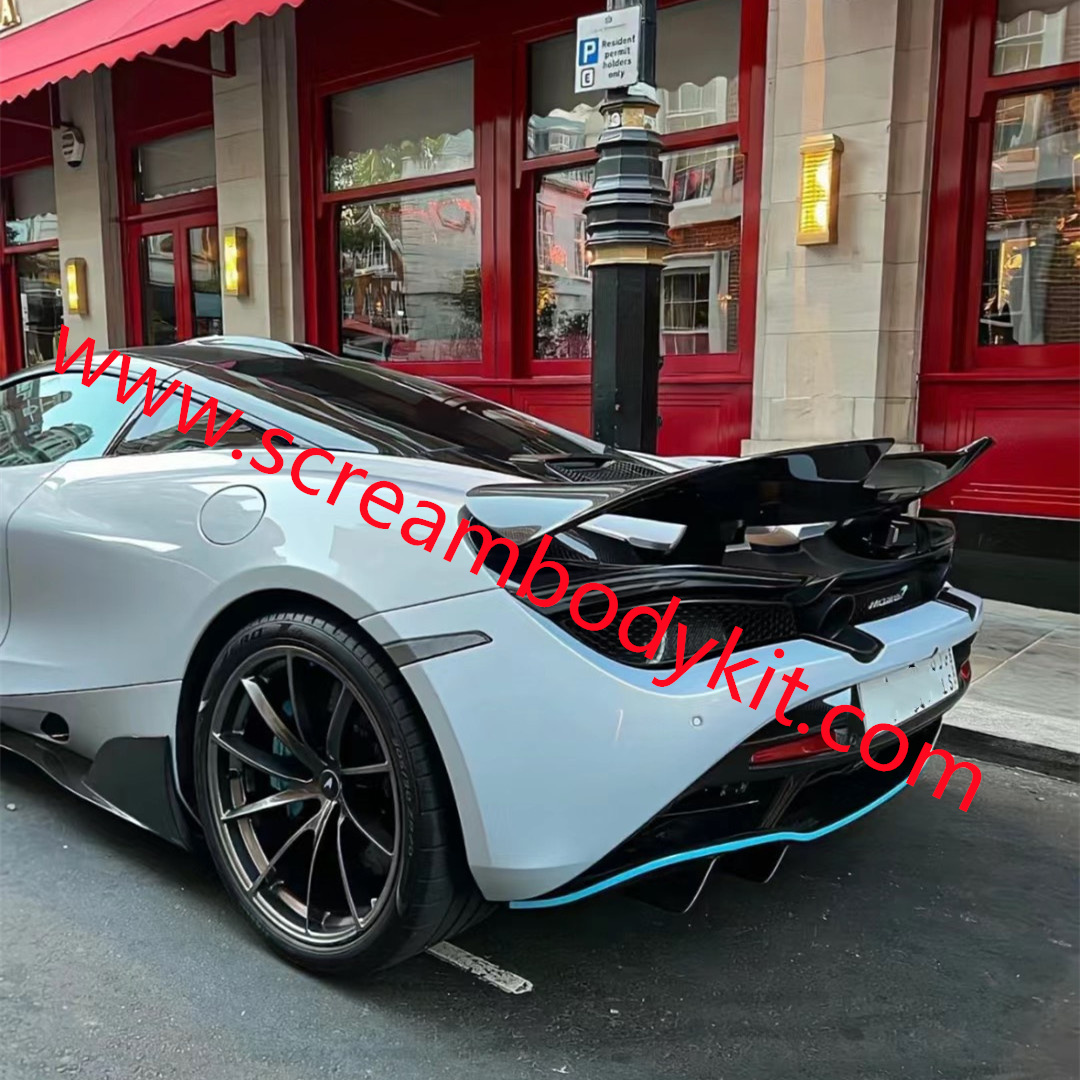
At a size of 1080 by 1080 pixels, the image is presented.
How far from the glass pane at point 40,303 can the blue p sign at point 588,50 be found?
10.4 meters

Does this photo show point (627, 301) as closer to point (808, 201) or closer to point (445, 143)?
point (808, 201)

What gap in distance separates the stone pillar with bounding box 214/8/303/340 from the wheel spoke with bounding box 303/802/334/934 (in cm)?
818

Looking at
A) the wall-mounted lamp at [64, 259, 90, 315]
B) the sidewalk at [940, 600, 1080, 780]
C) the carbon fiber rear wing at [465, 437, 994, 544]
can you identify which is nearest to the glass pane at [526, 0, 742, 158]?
the sidewalk at [940, 600, 1080, 780]

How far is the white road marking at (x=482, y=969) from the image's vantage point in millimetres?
2334

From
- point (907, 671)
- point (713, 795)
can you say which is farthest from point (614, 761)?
point (907, 671)

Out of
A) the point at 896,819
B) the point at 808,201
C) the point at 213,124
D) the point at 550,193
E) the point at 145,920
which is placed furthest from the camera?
the point at 213,124

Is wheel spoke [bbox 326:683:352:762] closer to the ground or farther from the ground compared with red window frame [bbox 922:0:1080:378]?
closer to the ground

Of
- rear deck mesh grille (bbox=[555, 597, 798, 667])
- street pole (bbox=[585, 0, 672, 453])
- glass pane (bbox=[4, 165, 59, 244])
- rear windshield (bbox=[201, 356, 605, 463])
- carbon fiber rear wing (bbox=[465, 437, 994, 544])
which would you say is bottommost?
rear deck mesh grille (bbox=[555, 597, 798, 667])

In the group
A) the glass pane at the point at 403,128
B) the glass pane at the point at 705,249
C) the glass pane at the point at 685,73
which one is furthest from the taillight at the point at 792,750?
the glass pane at the point at 403,128

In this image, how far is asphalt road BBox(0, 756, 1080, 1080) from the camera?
82.7 inches

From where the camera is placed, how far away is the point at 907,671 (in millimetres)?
2324

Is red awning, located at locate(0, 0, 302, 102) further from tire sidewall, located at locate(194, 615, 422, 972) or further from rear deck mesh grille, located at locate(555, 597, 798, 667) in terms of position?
rear deck mesh grille, located at locate(555, 597, 798, 667)

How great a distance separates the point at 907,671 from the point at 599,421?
97.3 inches

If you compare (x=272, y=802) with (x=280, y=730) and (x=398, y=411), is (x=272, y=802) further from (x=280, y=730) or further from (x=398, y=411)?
(x=398, y=411)
